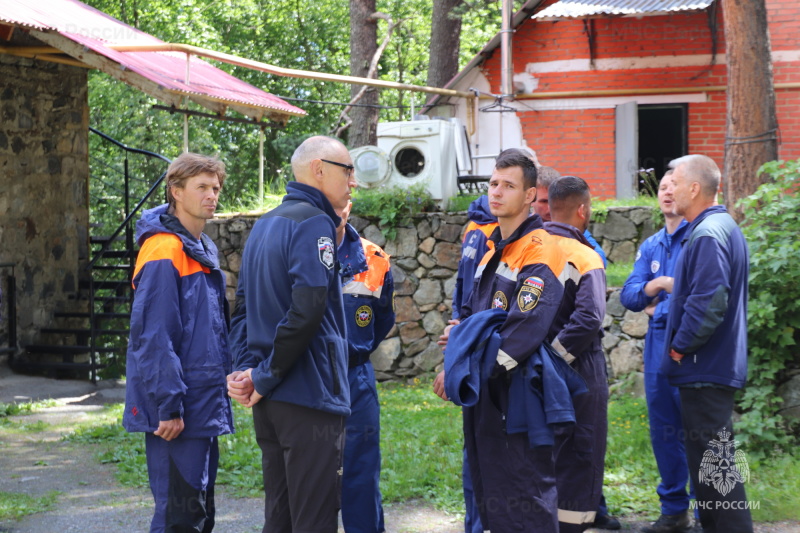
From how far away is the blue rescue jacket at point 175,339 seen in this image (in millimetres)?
3709

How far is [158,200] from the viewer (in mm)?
16531

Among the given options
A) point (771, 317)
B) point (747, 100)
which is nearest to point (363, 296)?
point (771, 317)

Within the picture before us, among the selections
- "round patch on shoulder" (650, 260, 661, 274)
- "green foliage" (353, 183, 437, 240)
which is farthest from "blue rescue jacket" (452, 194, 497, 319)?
"green foliage" (353, 183, 437, 240)

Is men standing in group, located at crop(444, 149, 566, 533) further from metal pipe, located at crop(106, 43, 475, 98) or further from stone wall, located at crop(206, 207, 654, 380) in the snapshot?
stone wall, located at crop(206, 207, 654, 380)

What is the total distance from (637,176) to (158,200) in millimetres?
8774

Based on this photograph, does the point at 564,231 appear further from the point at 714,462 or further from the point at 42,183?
the point at 42,183

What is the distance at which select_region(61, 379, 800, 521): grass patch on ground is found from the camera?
543 cm

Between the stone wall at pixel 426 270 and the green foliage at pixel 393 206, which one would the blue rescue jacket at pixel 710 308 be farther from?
the green foliage at pixel 393 206

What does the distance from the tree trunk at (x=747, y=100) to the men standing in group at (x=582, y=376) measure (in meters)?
4.38

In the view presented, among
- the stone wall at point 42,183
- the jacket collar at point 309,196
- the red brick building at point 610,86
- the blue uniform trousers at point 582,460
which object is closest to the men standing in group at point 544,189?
the blue uniform trousers at point 582,460

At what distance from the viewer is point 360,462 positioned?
4359 mm

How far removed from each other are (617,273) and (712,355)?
5.27 m

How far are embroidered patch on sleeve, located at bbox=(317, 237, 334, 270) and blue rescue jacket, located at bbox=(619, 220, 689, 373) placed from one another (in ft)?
7.98

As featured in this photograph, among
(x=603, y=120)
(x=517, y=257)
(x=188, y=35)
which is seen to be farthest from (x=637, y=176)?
(x=188, y=35)
